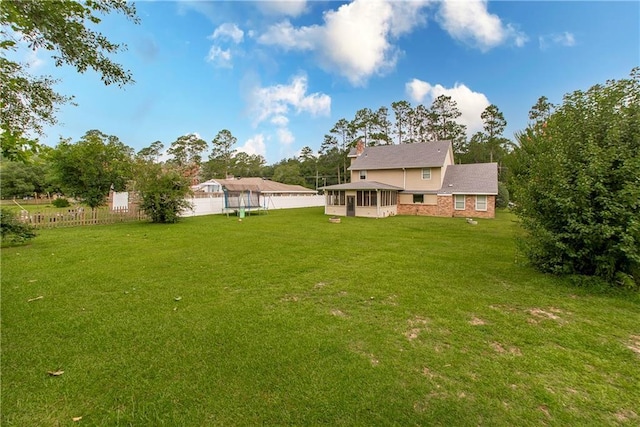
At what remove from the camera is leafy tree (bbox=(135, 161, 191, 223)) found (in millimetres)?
13844

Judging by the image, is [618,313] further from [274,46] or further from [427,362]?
[274,46]

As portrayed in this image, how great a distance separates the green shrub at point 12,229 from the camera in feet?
25.2

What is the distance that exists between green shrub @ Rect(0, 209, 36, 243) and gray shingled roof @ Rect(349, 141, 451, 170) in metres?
20.8

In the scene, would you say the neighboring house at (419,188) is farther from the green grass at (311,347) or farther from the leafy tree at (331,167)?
the leafy tree at (331,167)

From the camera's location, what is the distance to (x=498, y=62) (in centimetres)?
1409

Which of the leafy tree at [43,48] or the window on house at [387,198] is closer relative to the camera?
the leafy tree at [43,48]

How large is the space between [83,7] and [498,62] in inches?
659

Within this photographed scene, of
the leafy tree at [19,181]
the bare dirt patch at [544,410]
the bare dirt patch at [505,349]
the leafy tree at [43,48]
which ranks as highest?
the leafy tree at [19,181]

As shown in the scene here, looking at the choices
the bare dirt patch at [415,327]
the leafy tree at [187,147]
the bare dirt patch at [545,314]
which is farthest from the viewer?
the leafy tree at [187,147]

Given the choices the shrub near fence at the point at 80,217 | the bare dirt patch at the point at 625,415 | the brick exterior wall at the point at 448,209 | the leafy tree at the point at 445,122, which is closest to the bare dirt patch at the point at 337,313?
the bare dirt patch at the point at 625,415

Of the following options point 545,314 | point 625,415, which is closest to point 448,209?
point 545,314

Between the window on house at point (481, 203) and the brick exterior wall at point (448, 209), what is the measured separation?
7.1 inches

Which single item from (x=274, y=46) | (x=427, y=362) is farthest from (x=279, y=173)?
(x=427, y=362)

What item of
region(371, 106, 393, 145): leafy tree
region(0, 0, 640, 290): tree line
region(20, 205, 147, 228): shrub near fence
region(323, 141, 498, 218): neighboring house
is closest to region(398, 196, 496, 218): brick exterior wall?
region(323, 141, 498, 218): neighboring house
